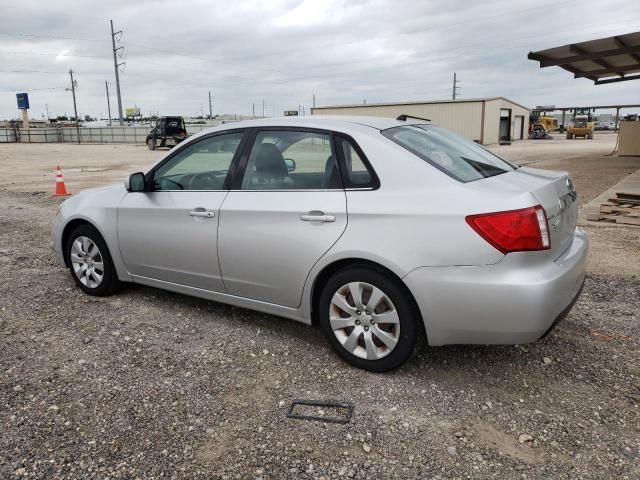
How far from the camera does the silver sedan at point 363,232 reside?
288 cm

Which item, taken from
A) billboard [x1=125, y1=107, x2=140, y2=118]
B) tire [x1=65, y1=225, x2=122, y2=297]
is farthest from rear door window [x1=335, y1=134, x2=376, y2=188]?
billboard [x1=125, y1=107, x2=140, y2=118]

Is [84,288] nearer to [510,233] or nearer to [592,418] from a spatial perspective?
[510,233]

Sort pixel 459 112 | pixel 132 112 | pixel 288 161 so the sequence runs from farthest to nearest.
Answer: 1. pixel 132 112
2. pixel 459 112
3. pixel 288 161

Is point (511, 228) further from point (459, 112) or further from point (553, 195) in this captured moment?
point (459, 112)

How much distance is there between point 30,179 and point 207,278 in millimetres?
15928

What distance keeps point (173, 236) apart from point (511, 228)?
2.52 meters

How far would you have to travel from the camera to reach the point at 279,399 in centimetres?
313

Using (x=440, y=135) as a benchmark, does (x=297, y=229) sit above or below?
below

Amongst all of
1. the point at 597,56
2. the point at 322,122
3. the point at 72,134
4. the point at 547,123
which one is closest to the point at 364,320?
the point at 322,122

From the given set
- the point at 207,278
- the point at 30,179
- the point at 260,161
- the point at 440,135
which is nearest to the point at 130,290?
the point at 207,278

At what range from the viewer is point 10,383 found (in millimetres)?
3326

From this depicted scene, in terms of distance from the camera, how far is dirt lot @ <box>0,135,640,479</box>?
2.56m

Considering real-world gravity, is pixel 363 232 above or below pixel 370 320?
above

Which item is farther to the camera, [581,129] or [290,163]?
[581,129]
